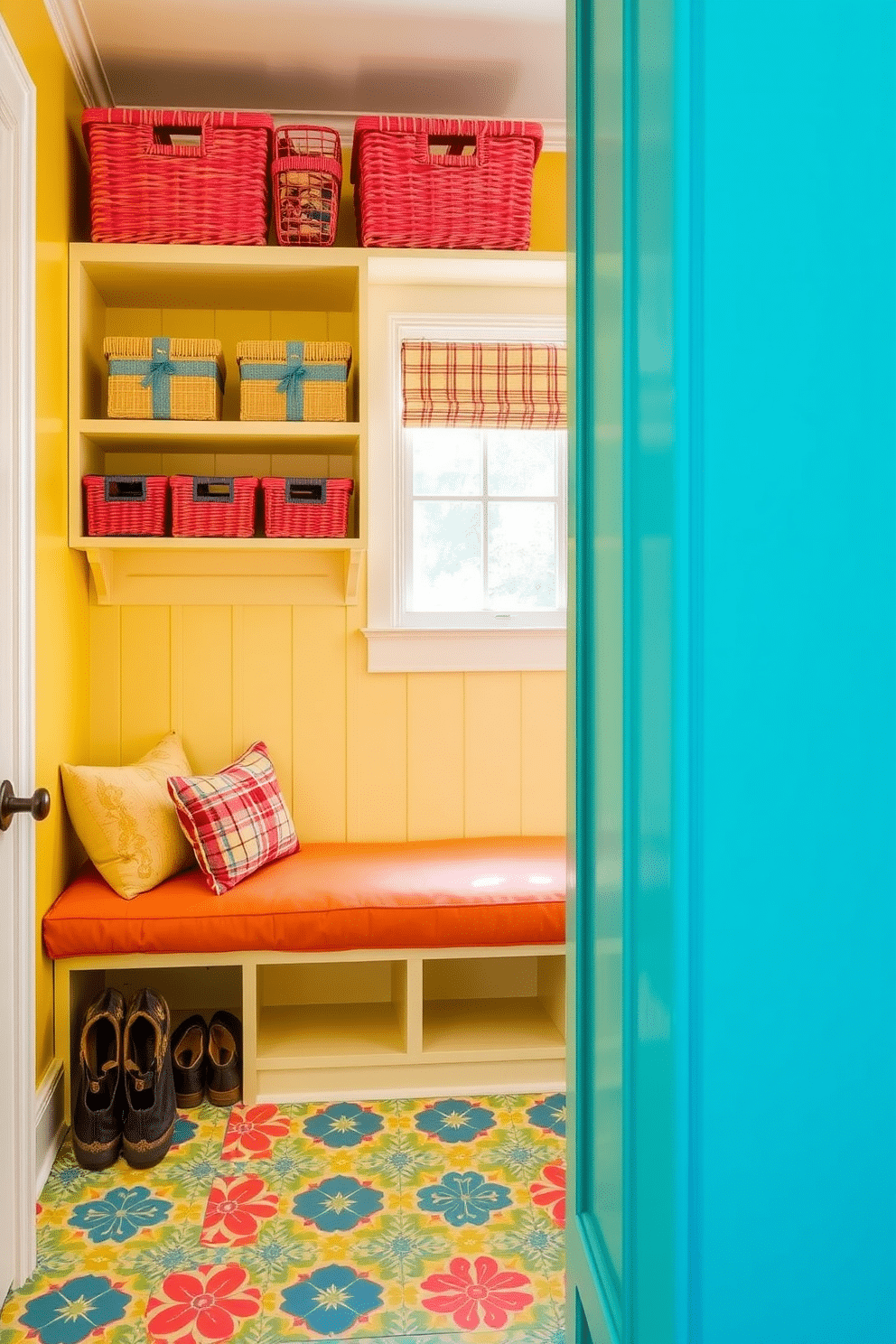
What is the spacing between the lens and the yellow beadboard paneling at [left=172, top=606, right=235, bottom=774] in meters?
3.09

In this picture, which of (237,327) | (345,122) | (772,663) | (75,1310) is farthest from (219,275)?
(772,663)

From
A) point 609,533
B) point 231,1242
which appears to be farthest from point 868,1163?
point 231,1242

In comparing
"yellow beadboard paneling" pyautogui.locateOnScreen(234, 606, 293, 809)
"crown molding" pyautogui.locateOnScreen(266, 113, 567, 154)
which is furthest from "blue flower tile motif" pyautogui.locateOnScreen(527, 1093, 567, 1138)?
"crown molding" pyautogui.locateOnScreen(266, 113, 567, 154)

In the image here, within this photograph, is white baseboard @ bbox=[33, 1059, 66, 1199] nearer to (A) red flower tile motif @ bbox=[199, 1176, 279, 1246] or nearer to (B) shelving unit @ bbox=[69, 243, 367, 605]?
(A) red flower tile motif @ bbox=[199, 1176, 279, 1246]

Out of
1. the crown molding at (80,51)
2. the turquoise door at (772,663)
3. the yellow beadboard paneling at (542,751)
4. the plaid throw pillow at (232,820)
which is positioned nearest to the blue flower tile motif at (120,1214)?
the plaid throw pillow at (232,820)

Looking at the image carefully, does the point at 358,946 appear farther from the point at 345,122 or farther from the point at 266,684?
the point at 345,122

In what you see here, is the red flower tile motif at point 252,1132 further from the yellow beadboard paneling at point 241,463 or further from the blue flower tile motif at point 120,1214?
the yellow beadboard paneling at point 241,463

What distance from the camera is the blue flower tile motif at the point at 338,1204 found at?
212 centimetres

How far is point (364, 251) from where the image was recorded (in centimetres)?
279

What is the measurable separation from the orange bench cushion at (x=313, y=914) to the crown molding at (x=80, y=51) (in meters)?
2.13

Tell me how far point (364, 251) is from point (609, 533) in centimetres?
225

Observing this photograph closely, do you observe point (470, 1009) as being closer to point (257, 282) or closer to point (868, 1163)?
point (257, 282)

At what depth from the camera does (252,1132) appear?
8.24 feet

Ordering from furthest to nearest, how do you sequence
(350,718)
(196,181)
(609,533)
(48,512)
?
(350,718), (196,181), (48,512), (609,533)
